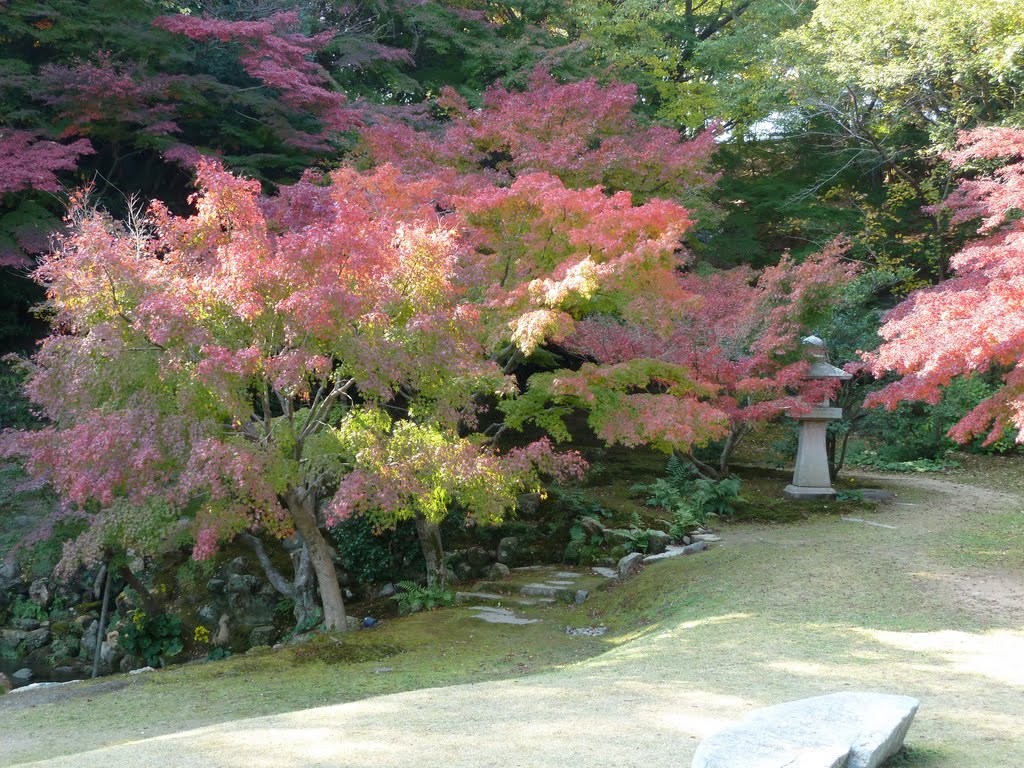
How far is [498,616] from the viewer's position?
7.86 meters

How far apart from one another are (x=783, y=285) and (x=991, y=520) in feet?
12.6

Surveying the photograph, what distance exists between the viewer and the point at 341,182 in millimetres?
8477

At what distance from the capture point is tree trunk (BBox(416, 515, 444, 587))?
8.72 meters

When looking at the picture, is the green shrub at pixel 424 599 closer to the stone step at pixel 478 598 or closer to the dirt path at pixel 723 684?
the stone step at pixel 478 598

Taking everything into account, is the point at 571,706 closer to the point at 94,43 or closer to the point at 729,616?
the point at 729,616

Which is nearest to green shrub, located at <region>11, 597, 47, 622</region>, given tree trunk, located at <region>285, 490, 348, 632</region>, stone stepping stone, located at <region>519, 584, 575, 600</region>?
tree trunk, located at <region>285, 490, 348, 632</region>

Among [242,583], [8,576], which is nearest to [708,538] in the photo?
[242,583]

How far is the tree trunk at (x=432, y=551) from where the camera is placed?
28.6 ft

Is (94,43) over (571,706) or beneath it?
over

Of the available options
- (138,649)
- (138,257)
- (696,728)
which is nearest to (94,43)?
(138,257)

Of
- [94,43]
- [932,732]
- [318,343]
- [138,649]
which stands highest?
[94,43]

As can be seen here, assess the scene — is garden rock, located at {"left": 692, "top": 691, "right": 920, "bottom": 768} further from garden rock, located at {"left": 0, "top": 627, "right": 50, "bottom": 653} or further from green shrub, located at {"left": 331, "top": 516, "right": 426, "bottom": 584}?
garden rock, located at {"left": 0, "top": 627, "right": 50, "bottom": 653}

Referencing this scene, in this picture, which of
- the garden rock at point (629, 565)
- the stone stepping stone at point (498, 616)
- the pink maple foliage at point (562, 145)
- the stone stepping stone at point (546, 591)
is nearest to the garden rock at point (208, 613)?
the stone stepping stone at point (498, 616)

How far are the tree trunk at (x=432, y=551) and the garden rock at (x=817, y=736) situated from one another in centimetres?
565
